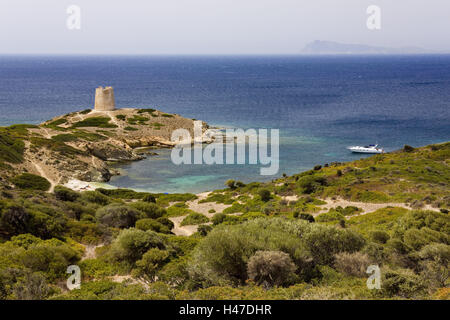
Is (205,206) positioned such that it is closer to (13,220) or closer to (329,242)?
(13,220)

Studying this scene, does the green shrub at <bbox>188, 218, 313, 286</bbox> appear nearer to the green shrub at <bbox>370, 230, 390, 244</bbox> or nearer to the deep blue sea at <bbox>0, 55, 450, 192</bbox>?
the green shrub at <bbox>370, 230, 390, 244</bbox>

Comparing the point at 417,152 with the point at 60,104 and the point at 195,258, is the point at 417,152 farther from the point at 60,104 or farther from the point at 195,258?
the point at 60,104

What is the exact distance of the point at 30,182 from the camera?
105 feet

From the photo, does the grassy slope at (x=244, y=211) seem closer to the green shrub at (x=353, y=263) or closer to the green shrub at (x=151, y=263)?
the green shrub at (x=151, y=263)

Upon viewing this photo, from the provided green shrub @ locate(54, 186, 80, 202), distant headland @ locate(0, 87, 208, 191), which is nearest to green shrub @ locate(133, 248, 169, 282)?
green shrub @ locate(54, 186, 80, 202)

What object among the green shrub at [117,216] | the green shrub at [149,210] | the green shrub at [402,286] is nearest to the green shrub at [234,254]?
the green shrub at [402,286]

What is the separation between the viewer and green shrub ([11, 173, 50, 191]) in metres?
31.2

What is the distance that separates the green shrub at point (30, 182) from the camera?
102 ft

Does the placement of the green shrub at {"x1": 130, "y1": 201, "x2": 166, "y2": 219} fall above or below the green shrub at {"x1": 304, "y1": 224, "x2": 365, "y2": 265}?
below

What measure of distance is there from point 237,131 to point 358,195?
3786 cm

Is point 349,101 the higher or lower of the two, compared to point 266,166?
higher

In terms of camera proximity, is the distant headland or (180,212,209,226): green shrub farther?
the distant headland

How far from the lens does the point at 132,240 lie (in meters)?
13.0

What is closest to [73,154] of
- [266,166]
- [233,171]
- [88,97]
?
[233,171]
